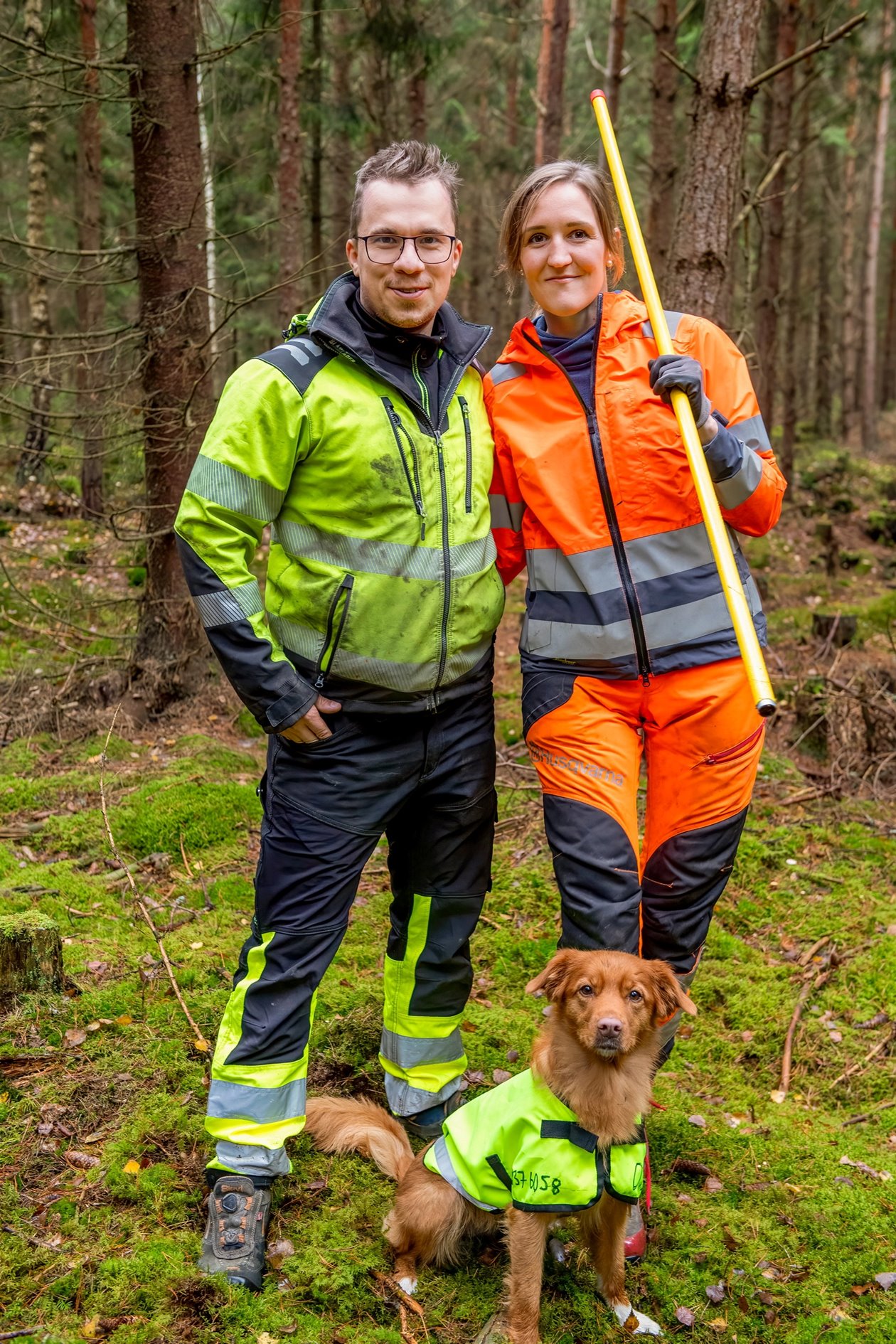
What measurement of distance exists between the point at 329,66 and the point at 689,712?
1882 centimetres

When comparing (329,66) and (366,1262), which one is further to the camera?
(329,66)

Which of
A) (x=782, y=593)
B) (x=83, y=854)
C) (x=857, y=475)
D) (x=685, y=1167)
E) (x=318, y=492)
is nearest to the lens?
(x=318, y=492)

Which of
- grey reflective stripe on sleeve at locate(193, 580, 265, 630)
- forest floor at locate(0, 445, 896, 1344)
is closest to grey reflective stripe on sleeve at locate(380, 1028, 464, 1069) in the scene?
forest floor at locate(0, 445, 896, 1344)

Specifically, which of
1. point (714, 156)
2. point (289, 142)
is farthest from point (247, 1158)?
point (289, 142)

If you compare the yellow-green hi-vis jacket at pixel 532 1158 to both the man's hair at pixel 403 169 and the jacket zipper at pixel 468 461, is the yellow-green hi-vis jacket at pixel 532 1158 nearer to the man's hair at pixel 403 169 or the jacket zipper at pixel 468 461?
the jacket zipper at pixel 468 461

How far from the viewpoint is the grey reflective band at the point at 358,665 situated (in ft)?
10.4

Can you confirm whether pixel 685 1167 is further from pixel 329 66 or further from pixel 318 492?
pixel 329 66

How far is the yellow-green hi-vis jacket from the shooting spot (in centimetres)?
281

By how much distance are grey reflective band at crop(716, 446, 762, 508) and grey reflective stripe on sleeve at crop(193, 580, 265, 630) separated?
148 centimetres

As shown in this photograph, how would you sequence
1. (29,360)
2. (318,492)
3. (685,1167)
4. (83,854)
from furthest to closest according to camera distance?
(29,360), (83,854), (685,1167), (318,492)

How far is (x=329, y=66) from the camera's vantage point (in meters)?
18.3

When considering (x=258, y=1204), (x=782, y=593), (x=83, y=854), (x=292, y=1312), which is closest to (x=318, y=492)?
(x=258, y=1204)

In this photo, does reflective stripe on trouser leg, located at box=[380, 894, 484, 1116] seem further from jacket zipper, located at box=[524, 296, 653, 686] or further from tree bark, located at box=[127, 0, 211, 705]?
tree bark, located at box=[127, 0, 211, 705]

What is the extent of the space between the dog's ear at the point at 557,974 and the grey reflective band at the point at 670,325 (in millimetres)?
1949
